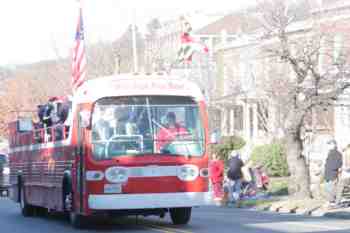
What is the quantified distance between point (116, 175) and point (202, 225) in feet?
8.55

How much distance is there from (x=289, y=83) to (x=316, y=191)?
4060 millimetres

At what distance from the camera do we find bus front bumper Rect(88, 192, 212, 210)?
18.3m

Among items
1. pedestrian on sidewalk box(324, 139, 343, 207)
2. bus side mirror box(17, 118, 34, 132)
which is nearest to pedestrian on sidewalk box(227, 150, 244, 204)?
pedestrian on sidewalk box(324, 139, 343, 207)

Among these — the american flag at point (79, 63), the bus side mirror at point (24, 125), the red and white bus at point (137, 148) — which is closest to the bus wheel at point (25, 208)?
the bus side mirror at point (24, 125)

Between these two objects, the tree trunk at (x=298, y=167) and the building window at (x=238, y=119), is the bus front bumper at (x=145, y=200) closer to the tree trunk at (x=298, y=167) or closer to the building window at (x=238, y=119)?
the tree trunk at (x=298, y=167)

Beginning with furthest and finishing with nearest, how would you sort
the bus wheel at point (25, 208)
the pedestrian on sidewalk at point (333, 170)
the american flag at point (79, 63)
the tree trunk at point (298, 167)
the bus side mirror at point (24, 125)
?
the american flag at point (79, 63) < the tree trunk at point (298, 167) < the bus wheel at point (25, 208) < the pedestrian on sidewalk at point (333, 170) < the bus side mirror at point (24, 125)

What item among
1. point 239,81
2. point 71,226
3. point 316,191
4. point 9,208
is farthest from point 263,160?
point 71,226

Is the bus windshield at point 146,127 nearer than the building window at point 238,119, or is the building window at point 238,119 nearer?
the bus windshield at point 146,127

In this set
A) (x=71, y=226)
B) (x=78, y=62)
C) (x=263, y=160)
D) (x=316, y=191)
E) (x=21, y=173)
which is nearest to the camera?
(x=71, y=226)

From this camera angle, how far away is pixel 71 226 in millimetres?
21109

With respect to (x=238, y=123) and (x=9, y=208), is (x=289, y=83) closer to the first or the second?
(x=9, y=208)

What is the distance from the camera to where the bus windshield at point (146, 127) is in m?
18.6

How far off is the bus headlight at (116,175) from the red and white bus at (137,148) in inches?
0.8

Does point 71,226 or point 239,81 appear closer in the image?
point 71,226
